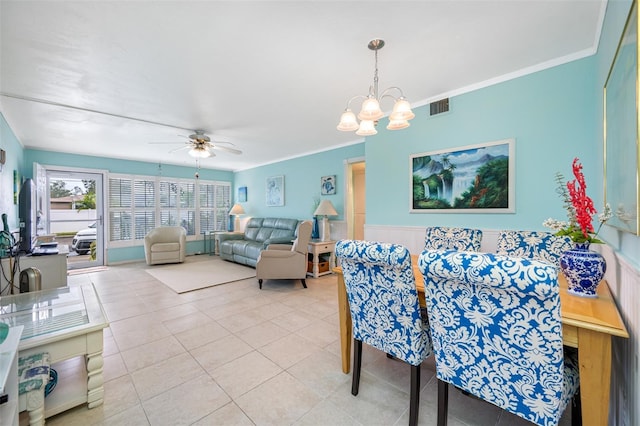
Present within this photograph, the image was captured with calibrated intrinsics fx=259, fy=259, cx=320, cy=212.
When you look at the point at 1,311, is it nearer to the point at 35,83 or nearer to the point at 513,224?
the point at 35,83

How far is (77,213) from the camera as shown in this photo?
23.1 ft

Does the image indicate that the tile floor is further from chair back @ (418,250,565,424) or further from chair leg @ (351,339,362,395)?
chair back @ (418,250,565,424)

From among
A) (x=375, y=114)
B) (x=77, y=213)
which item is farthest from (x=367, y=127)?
(x=77, y=213)

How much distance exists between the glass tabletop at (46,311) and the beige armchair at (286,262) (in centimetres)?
200

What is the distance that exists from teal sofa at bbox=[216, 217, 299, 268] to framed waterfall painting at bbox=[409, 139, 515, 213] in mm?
2668

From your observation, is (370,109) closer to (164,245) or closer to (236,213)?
(164,245)

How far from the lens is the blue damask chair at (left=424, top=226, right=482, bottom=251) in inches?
94.4

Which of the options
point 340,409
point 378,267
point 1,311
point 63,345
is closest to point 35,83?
point 1,311

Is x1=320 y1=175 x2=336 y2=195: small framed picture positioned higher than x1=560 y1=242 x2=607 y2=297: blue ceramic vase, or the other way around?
x1=320 y1=175 x2=336 y2=195: small framed picture

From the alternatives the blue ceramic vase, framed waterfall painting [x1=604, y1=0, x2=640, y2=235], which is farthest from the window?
framed waterfall painting [x1=604, y1=0, x2=640, y2=235]

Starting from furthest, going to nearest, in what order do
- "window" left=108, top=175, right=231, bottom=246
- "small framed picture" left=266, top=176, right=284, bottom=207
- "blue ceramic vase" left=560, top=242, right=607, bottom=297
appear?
1. "small framed picture" left=266, top=176, right=284, bottom=207
2. "window" left=108, top=175, right=231, bottom=246
3. "blue ceramic vase" left=560, top=242, right=607, bottom=297

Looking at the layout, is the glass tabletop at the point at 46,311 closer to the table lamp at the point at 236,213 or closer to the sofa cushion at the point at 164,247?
the sofa cushion at the point at 164,247

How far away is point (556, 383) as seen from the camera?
986mm

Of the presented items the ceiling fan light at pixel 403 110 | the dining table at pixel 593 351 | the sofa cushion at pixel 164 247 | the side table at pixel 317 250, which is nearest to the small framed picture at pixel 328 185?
the side table at pixel 317 250
